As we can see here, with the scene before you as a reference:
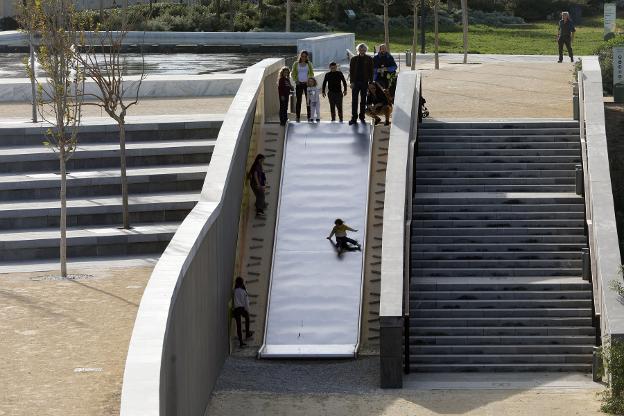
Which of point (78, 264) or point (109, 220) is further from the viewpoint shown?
point (109, 220)

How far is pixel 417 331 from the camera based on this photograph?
73.7 feet

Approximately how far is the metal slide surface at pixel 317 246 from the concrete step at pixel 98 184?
1865mm

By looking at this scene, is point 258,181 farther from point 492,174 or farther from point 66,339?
point 66,339

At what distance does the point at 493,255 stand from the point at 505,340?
224cm


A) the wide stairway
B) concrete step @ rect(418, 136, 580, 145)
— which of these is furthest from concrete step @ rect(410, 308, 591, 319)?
concrete step @ rect(418, 136, 580, 145)

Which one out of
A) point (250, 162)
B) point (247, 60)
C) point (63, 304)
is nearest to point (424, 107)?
point (250, 162)

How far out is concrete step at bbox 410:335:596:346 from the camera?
2211 centimetres

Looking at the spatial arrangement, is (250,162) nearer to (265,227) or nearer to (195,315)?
(265,227)

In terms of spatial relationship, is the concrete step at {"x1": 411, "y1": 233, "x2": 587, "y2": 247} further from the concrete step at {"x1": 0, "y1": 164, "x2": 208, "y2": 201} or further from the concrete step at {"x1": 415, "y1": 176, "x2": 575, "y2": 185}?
the concrete step at {"x1": 0, "y1": 164, "x2": 208, "y2": 201}

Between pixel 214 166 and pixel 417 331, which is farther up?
pixel 214 166

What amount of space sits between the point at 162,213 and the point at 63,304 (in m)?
5.33

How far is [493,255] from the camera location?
2403 centimetres

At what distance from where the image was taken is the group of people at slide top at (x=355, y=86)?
26.8 meters

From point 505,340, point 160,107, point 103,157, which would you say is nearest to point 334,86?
point 103,157
